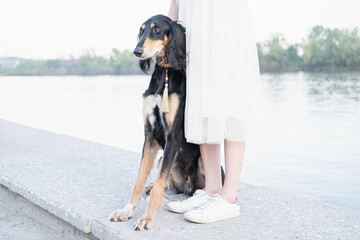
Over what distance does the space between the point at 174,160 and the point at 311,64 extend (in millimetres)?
29037

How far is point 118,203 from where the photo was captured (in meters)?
3.03

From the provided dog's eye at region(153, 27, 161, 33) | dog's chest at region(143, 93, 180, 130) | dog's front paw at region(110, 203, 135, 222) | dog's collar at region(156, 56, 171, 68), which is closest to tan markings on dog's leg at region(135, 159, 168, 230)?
dog's front paw at region(110, 203, 135, 222)

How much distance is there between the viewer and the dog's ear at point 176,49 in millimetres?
2561

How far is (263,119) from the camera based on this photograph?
974 cm

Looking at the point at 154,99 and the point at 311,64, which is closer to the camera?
the point at 154,99

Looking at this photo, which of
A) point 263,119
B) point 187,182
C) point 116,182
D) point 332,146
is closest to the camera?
point 187,182

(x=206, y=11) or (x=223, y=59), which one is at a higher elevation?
(x=206, y=11)

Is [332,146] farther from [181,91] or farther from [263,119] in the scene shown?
[181,91]

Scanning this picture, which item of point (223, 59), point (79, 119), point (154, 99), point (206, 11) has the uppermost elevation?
point (206, 11)

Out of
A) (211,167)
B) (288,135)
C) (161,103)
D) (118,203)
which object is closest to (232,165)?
(211,167)

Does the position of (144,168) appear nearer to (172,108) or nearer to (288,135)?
(172,108)

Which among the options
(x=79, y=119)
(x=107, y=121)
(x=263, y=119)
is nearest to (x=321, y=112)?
(x=263, y=119)

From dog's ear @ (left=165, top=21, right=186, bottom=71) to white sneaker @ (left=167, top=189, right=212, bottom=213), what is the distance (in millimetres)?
824

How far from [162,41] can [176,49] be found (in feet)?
0.30
